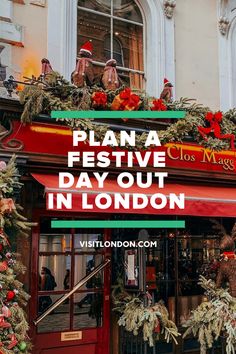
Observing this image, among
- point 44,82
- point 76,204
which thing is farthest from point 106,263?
point 44,82

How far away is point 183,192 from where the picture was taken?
702 cm

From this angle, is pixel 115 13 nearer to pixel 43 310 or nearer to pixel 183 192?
pixel 183 192

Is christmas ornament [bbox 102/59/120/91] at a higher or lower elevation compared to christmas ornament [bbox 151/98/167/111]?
higher

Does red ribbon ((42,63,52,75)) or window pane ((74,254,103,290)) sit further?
window pane ((74,254,103,290))

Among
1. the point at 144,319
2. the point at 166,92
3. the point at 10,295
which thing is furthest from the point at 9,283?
the point at 166,92

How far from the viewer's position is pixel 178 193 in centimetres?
690

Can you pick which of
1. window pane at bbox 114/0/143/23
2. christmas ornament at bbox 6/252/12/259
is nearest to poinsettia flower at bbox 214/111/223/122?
window pane at bbox 114/0/143/23

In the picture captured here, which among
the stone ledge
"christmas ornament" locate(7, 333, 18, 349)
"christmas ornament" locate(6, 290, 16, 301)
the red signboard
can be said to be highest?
the stone ledge

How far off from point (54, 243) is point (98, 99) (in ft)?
7.12

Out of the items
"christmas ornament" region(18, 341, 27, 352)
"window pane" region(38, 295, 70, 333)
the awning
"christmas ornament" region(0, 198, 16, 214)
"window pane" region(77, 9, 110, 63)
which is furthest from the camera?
"window pane" region(77, 9, 110, 63)

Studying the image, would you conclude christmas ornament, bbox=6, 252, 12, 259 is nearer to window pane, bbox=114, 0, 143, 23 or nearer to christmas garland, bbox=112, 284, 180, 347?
christmas garland, bbox=112, 284, 180, 347

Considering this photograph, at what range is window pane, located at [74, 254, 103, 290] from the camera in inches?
281

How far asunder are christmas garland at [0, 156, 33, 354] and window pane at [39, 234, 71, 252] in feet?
3.98

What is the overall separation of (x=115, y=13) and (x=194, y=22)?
1.55m
